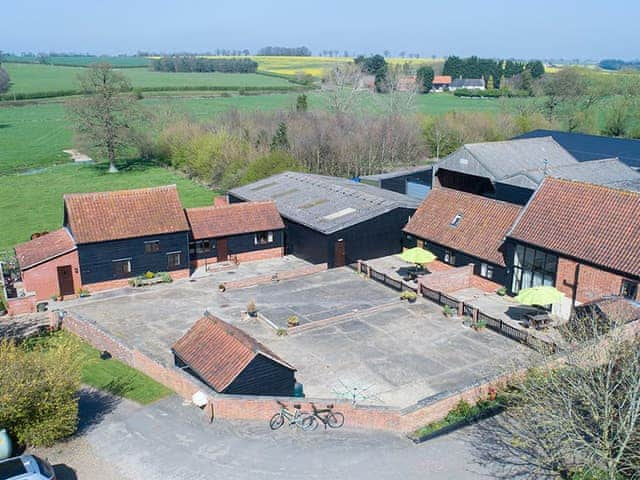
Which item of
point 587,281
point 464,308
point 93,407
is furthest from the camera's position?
point 464,308

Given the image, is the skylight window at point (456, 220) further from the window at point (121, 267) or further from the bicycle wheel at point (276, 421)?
the window at point (121, 267)

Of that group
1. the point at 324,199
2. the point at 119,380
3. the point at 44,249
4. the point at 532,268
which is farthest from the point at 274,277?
the point at 532,268

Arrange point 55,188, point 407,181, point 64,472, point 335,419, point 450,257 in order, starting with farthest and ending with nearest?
point 55,188, point 407,181, point 450,257, point 335,419, point 64,472

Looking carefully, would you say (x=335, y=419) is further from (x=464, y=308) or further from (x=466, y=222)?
(x=466, y=222)

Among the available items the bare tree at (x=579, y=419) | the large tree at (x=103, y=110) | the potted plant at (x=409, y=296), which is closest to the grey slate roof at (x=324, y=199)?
the potted plant at (x=409, y=296)

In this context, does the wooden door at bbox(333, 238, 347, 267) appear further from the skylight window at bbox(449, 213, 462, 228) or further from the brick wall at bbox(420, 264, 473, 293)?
the skylight window at bbox(449, 213, 462, 228)

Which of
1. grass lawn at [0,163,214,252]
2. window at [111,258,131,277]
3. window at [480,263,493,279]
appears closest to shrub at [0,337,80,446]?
window at [111,258,131,277]

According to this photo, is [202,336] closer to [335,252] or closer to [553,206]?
[335,252]
